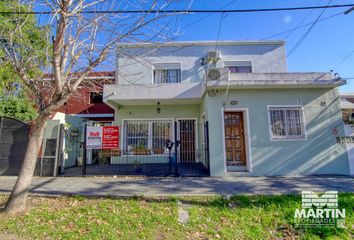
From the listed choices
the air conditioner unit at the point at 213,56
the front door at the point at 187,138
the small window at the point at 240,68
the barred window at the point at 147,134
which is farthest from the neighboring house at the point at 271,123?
the small window at the point at 240,68

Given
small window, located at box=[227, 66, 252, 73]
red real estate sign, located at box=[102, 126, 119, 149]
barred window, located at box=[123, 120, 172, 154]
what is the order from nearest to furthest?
red real estate sign, located at box=[102, 126, 119, 149] < barred window, located at box=[123, 120, 172, 154] < small window, located at box=[227, 66, 252, 73]

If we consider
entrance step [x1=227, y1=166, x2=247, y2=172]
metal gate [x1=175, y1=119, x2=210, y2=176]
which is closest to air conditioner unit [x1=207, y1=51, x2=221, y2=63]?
metal gate [x1=175, y1=119, x2=210, y2=176]

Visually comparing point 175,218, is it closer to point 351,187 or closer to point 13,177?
point 351,187

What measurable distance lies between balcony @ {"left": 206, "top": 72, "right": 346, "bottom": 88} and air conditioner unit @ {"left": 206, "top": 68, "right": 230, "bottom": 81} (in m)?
0.06

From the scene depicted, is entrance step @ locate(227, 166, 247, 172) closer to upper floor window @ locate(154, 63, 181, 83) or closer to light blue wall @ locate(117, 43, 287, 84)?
light blue wall @ locate(117, 43, 287, 84)

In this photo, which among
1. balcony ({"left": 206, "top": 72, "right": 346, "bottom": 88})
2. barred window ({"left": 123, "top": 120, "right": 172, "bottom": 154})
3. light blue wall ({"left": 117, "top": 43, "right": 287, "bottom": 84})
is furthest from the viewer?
light blue wall ({"left": 117, "top": 43, "right": 287, "bottom": 84})

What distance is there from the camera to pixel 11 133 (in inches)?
318

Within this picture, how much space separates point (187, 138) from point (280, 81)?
19.5ft

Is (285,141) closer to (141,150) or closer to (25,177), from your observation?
(141,150)

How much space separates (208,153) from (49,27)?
6.79 meters

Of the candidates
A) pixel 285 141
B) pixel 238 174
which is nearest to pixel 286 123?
pixel 285 141

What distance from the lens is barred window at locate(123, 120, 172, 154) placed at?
38.1 ft

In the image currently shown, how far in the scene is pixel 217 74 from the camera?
833cm

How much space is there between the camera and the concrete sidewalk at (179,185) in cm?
575
